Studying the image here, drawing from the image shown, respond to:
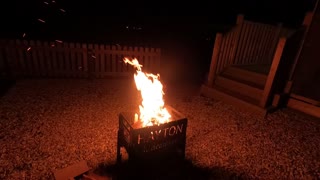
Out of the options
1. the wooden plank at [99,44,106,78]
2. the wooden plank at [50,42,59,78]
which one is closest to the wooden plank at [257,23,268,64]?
the wooden plank at [99,44,106,78]

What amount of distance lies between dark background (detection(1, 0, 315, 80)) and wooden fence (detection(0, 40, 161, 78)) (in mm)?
2021

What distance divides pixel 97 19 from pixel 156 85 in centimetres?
1350

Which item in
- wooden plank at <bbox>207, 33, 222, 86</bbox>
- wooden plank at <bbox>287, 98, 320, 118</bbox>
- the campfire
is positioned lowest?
wooden plank at <bbox>287, 98, 320, 118</bbox>

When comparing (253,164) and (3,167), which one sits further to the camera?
(253,164)

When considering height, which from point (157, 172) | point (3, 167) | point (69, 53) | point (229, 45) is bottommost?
point (3, 167)

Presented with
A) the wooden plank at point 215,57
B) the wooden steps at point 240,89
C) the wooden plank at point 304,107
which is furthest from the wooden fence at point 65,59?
the wooden plank at point 304,107

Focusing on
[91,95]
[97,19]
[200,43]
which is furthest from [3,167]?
[97,19]

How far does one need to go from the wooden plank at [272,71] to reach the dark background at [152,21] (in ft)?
11.1

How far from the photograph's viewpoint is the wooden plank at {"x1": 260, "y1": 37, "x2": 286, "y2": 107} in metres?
5.71

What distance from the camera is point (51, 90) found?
7.10m

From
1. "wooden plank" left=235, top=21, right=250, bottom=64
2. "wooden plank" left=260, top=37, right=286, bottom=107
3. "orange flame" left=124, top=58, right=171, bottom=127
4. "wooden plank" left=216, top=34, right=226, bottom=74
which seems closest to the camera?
"orange flame" left=124, top=58, right=171, bottom=127

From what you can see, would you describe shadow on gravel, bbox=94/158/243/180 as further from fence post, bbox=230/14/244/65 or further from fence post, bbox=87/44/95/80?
fence post, bbox=87/44/95/80

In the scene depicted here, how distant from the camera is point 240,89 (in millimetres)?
7254

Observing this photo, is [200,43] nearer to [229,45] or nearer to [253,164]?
[229,45]
